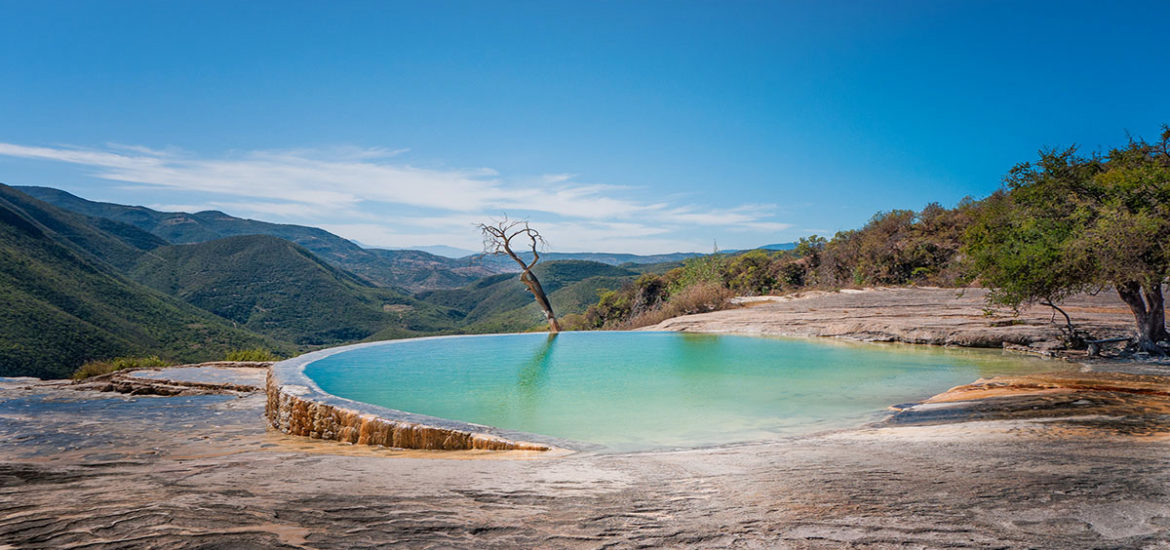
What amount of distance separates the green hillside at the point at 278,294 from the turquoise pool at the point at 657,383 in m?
50.0

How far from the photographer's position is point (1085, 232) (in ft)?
19.4

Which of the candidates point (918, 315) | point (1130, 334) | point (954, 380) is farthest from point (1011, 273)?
point (918, 315)

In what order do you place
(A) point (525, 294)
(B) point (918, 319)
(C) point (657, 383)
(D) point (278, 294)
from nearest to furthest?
1. (C) point (657, 383)
2. (B) point (918, 319)
3. (D) point (278, 294)
4. (A) point (525, 294)

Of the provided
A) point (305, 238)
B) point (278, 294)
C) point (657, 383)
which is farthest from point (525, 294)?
point (305, 238)

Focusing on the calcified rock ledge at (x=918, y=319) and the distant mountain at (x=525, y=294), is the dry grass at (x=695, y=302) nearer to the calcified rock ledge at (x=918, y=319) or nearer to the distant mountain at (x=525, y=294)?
the calcified rock ledge at (x=918, y=319)

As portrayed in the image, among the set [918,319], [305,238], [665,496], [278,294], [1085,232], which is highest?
[305,238]

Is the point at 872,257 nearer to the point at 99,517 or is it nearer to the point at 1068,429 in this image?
the point at 1068,429

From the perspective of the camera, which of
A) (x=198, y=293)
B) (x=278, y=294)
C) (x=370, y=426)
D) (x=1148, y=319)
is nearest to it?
(x=370, y=426)

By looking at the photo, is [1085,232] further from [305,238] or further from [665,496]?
[305,238]

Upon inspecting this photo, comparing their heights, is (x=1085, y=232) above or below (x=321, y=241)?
below

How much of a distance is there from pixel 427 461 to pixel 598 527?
1.58 metres

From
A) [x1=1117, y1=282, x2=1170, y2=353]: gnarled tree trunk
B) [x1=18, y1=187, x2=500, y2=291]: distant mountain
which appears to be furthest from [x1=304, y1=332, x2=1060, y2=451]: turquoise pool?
[x1=18, y1=187, x2=500, y2=291]: distant mountain

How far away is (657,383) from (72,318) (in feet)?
122

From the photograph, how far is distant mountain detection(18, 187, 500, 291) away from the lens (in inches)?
4592
